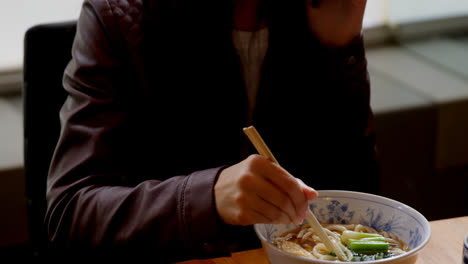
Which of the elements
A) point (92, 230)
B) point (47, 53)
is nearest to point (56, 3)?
point (47, 53)

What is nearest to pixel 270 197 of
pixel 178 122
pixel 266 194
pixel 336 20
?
pixel 266 194

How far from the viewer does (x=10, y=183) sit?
2180mm

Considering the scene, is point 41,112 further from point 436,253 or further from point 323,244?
point 436,253

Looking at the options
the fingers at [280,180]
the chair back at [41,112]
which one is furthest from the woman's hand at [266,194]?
the chair back at [41,112]

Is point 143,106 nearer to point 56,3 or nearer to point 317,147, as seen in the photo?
point 317,147

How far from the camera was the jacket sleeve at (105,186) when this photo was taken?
1023 mm

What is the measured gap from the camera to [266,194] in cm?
93

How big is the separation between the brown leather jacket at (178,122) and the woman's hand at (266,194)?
7 centimetres

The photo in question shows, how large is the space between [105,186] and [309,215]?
1.39 feet

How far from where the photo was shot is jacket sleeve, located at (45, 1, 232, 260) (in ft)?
3.36

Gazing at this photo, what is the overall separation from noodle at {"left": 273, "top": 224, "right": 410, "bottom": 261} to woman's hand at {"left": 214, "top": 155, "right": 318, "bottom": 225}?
0.05 meters

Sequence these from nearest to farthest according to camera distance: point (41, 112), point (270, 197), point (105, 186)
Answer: point (270, 197)
point (105, 186)
point (41, 112)

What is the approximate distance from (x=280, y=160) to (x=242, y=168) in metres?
0.52

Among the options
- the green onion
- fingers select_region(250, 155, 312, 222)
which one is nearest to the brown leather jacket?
fingers select_region(250, 155, 312, 222)
